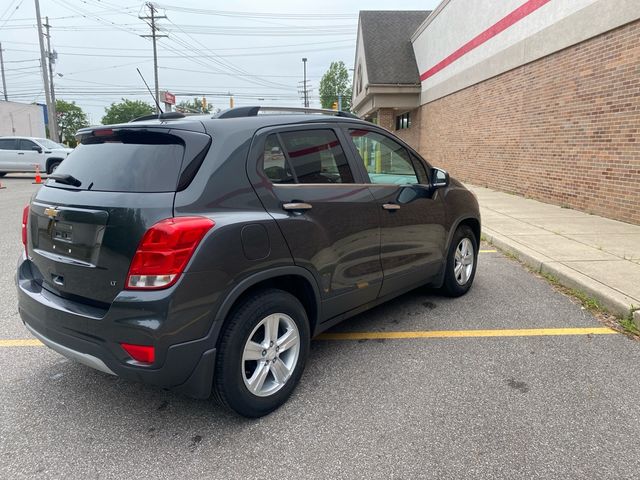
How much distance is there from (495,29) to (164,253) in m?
13.9

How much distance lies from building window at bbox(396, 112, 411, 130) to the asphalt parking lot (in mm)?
22609

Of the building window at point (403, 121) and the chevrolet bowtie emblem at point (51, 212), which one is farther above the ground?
the building window at point (403, 121)

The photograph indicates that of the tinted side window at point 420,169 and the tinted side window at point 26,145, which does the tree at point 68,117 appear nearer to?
the tinted side window at point 26,145

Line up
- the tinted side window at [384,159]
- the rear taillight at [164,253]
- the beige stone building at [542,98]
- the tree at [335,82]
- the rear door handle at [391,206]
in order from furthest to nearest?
1. the tree at [335,82]
2. the beige stone building at [542,98]
3. the tinted side window at [384,159]
4. the rear door handle at [391,206]
5. the rear taillight at [164,253]

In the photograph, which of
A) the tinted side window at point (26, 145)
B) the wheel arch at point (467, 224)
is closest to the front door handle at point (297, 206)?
the wheel arch at point (467, 224)

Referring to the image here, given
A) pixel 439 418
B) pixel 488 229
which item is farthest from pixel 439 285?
pixel 488 229

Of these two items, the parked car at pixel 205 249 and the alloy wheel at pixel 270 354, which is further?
the alloy wheel at pixel 270 354

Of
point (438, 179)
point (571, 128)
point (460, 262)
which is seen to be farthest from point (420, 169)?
point (571, 128)

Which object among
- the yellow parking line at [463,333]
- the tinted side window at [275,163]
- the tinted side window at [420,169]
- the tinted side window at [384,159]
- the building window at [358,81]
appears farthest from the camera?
the building window at [358,81]

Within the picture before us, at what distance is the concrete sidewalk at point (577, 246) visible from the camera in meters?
4.64

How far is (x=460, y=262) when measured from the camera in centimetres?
480

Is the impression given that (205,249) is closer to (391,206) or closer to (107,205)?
(107,205)

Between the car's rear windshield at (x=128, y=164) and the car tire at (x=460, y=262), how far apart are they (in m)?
2.97

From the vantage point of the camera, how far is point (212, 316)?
2.43 meters
